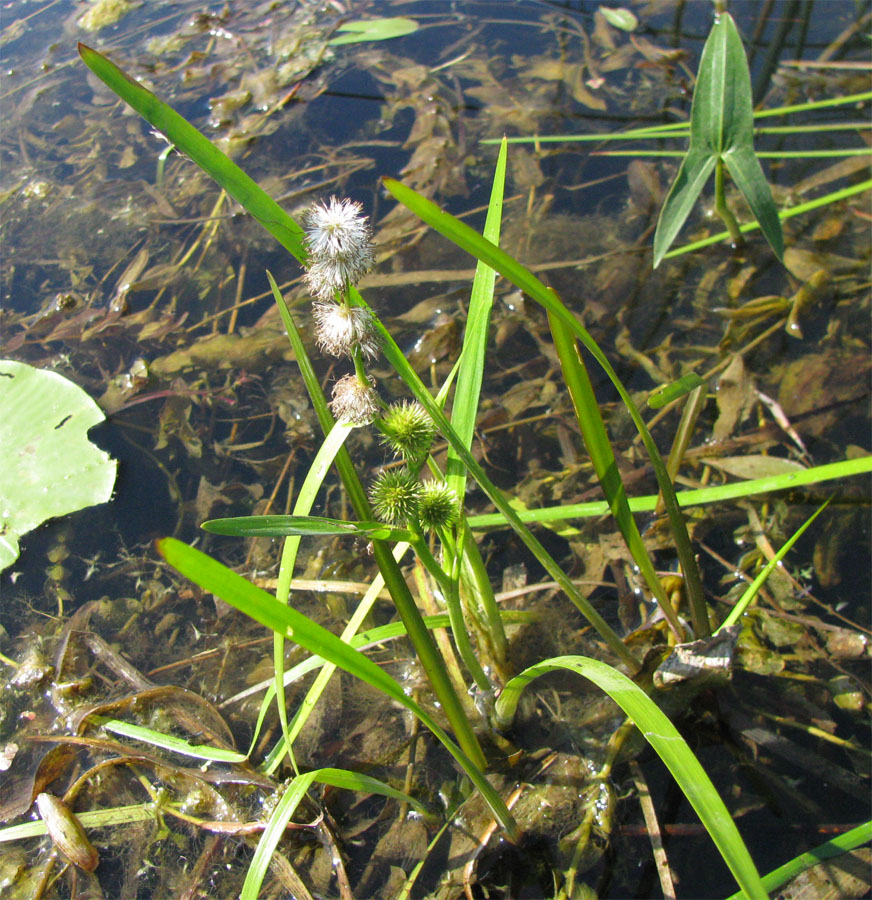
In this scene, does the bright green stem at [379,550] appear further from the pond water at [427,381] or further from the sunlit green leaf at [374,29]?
the sunlit green leaf at [374,29]

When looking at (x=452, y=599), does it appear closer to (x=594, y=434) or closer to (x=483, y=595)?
(x=483, y=595)

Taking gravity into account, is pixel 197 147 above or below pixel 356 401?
above

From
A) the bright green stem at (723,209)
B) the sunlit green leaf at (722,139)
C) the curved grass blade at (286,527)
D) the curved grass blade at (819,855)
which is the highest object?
the curved grass blade at (286,527)

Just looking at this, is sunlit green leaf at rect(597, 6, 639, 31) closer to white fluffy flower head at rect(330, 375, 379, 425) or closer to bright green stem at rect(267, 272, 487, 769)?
bright green stem at rect(267, 272, 487, 769)


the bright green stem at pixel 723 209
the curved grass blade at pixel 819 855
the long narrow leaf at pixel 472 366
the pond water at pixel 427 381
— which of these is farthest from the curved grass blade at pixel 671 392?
the bright green stem at pixel 723 209

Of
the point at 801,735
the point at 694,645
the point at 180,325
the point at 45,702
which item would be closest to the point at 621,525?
the point at 694,645

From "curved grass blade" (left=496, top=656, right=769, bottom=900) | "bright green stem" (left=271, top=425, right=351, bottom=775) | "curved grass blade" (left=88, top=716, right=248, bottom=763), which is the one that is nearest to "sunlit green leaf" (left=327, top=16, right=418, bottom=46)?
"bright green stem" (left=271, top=425, right=351, bottom=775)

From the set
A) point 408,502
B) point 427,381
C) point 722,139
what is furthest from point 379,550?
point 722,139
